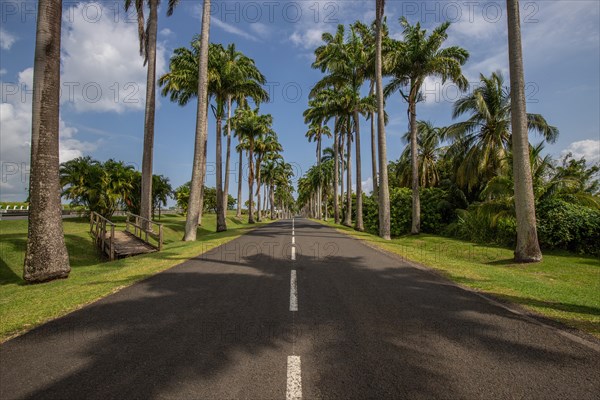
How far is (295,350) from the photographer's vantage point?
3.78m

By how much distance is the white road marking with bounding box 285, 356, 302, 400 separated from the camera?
9.51ft

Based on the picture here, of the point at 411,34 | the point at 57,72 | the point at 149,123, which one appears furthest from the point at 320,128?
the point at 57,72

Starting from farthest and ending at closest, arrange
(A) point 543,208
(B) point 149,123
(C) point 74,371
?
(B) point 149,123
(A) point 543,208
(C) point 74,371

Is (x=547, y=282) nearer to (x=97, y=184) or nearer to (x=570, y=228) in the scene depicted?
(x=570, y=228)

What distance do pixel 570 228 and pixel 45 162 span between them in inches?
769

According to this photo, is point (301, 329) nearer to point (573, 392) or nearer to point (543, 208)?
point (573, 392)

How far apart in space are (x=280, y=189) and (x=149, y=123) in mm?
79432

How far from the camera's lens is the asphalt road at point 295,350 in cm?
303

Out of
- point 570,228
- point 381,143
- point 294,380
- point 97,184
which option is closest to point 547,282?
point 570,228

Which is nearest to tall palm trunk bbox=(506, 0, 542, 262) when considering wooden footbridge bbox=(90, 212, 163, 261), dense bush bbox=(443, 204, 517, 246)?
dense bush bbox=(443, 204, 517, 246)

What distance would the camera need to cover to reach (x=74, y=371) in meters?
3.32

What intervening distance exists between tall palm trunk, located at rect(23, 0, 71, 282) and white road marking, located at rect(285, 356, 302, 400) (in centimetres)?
804

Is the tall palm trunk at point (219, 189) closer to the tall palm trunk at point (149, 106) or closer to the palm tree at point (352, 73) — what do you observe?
the tall palm trunk at point (149, 106)

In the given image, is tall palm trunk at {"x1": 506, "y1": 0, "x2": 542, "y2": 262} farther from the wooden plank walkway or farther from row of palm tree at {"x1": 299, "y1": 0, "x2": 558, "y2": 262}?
the wooden plank walkway
